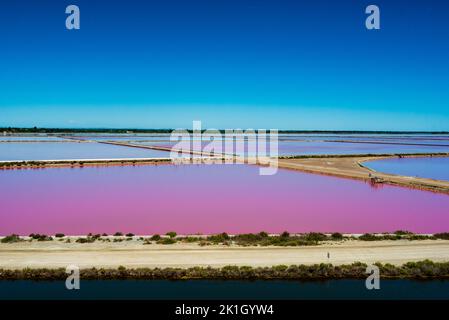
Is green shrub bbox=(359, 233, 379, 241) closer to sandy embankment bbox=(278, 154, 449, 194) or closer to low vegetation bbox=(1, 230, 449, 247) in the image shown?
low vegetation bbox=(1, 230, 449, 247)

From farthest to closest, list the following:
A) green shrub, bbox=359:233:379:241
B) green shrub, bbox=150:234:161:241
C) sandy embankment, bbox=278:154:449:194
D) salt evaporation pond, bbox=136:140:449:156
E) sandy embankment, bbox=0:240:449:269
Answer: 1. salt evaporation pond, bbox=136:140:449:156
2. sandy embankment, bbox=278:154:449:194
3. green shrub, bbox=359:233:379:241
4. green shrub, bbox=150:234:161:241
5. sandy embankment, bbox=0:240:449:269

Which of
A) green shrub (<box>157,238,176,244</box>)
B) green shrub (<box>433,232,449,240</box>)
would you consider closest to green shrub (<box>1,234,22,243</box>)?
green shrub (<box>157,238,176,244</box>)

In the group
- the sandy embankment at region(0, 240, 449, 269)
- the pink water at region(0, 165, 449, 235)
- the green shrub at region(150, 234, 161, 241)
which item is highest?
the pink water at region(0, 165, 449, 235)

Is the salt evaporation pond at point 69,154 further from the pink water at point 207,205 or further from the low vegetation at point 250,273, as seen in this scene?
the low vegetation at point 250,273

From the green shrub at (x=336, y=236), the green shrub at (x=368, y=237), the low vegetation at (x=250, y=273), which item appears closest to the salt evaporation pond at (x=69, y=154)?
the low vegetation at (x=250, y=273)

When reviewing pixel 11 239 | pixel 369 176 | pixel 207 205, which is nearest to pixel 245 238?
pixel 207 205

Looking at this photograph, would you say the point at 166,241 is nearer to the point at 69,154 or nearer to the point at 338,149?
the point at 69,154
